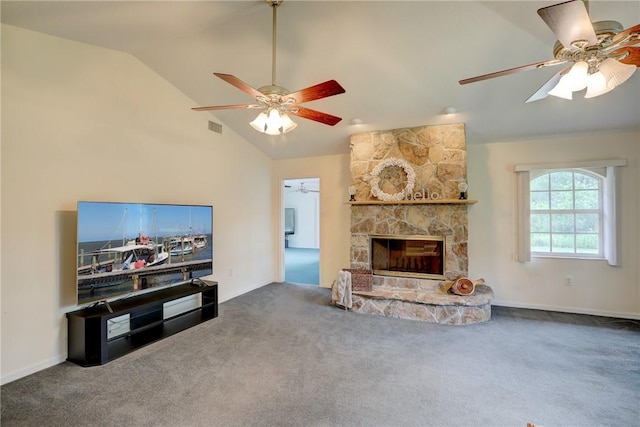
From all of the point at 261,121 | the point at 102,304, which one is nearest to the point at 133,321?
the point at 102,304

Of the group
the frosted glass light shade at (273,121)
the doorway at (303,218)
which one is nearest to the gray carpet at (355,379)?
the frosted glass light shade at (273,121)

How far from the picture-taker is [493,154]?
443 centimetres

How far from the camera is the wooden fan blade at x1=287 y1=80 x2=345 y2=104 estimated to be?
206 centimetres

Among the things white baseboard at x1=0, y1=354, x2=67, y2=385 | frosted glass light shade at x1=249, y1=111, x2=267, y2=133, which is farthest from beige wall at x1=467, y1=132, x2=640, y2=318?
white baseboard at x1=0, y1=354, x2=67, y2=385

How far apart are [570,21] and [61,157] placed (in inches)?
159

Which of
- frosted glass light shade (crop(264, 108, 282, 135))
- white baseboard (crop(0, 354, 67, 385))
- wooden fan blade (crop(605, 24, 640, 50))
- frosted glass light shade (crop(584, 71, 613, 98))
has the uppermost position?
wooden fan blade (crop(605, 24, 640, 50))

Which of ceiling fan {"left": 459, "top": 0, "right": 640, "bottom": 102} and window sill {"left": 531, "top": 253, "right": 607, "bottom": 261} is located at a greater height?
ceiling fan {"left": 459, "top": 0, "right": 640, "bottom": 102}

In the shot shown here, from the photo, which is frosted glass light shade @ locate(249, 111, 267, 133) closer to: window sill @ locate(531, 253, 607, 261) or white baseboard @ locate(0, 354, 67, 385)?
white baseboard @ locate(0, 354, 67, 385)

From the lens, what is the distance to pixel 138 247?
3146mm

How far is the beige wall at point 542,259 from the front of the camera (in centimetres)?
379

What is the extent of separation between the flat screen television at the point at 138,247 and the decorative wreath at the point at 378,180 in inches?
97.0

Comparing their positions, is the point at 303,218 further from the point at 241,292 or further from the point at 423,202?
the point at 423,202

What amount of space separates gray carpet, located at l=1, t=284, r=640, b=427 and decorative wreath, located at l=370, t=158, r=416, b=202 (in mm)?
1825

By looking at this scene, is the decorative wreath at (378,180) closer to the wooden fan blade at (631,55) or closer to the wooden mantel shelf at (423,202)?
the wooden mantel shelf at (423,202)
